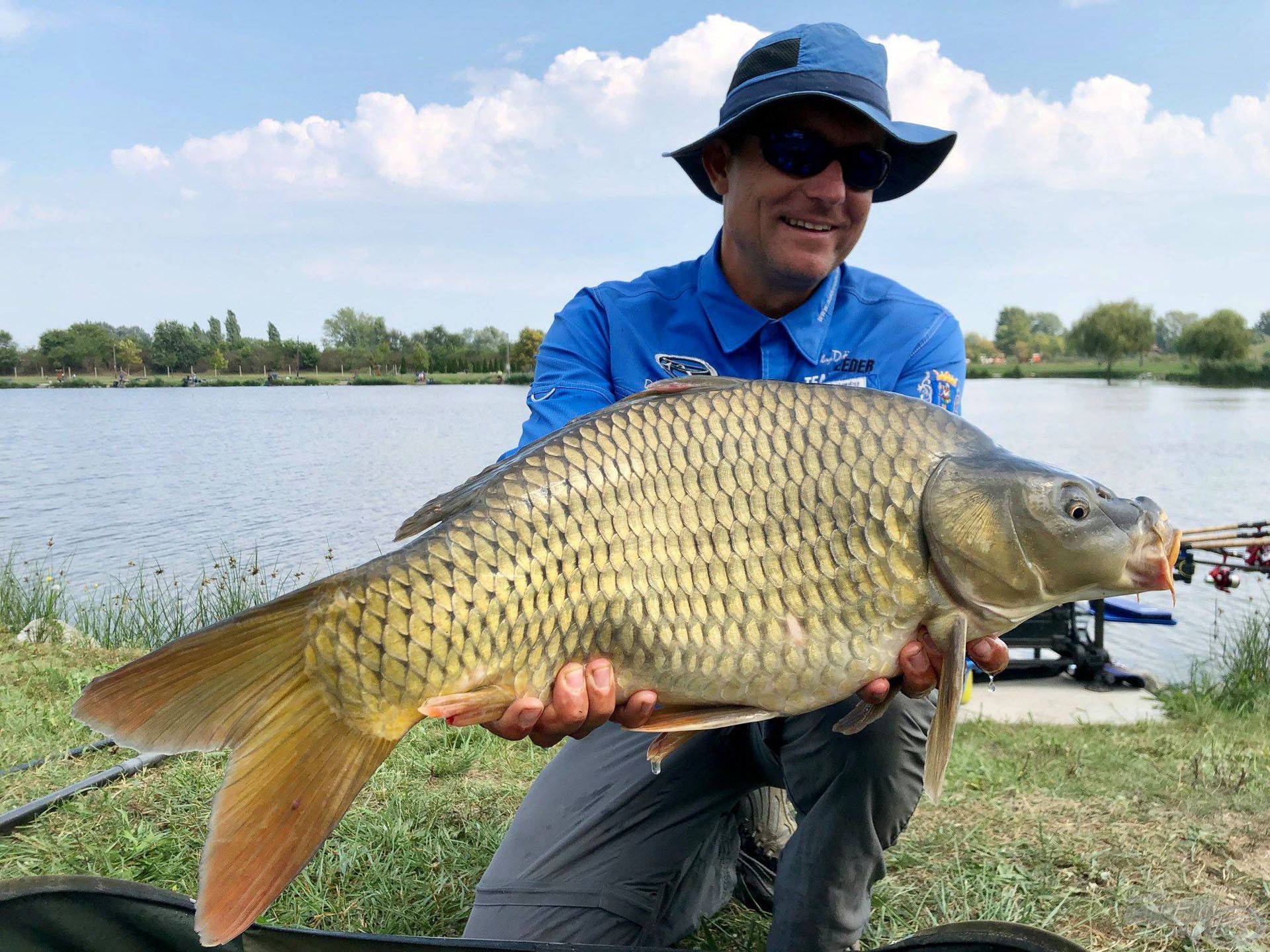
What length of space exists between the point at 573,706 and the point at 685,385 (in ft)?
1.44

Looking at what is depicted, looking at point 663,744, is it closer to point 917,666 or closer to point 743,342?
point 917,666

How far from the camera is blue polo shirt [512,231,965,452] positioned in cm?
184

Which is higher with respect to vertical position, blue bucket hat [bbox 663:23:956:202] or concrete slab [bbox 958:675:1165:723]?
blue bucket hat [bbox 663:23:956:202]

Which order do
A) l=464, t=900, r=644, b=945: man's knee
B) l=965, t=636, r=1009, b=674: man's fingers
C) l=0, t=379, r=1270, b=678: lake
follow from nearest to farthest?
l=965, t=636, r=1009, b=674: man's fingers → l=464, t=900, r=644, b=945: man's knee → l=0, t=379, r=1270, b=678: lake

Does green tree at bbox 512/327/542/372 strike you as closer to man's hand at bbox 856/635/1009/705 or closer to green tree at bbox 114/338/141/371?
green tree at bbox 114/338/141/371

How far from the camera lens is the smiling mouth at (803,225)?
5.80 feet

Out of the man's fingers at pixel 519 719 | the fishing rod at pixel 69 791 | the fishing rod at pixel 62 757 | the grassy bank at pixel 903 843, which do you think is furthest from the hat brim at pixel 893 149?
the fishing rod at pixel 62 757

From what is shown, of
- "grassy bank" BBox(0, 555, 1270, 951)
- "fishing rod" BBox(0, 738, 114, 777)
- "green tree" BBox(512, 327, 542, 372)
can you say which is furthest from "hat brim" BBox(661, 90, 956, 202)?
"green tree" BBox(512, 327, 542, 372)

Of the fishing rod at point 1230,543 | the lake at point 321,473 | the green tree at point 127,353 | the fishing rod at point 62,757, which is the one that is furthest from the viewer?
the green tree at point 127,353

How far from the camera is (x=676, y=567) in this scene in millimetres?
1162

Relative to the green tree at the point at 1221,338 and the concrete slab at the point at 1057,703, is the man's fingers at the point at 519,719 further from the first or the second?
the green tree at the point at 1221,338

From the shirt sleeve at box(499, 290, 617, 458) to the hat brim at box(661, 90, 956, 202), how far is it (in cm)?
36

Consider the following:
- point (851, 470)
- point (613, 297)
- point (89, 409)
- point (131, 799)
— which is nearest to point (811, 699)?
point (851, 470)

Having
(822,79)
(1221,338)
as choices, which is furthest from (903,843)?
(1221,338)
